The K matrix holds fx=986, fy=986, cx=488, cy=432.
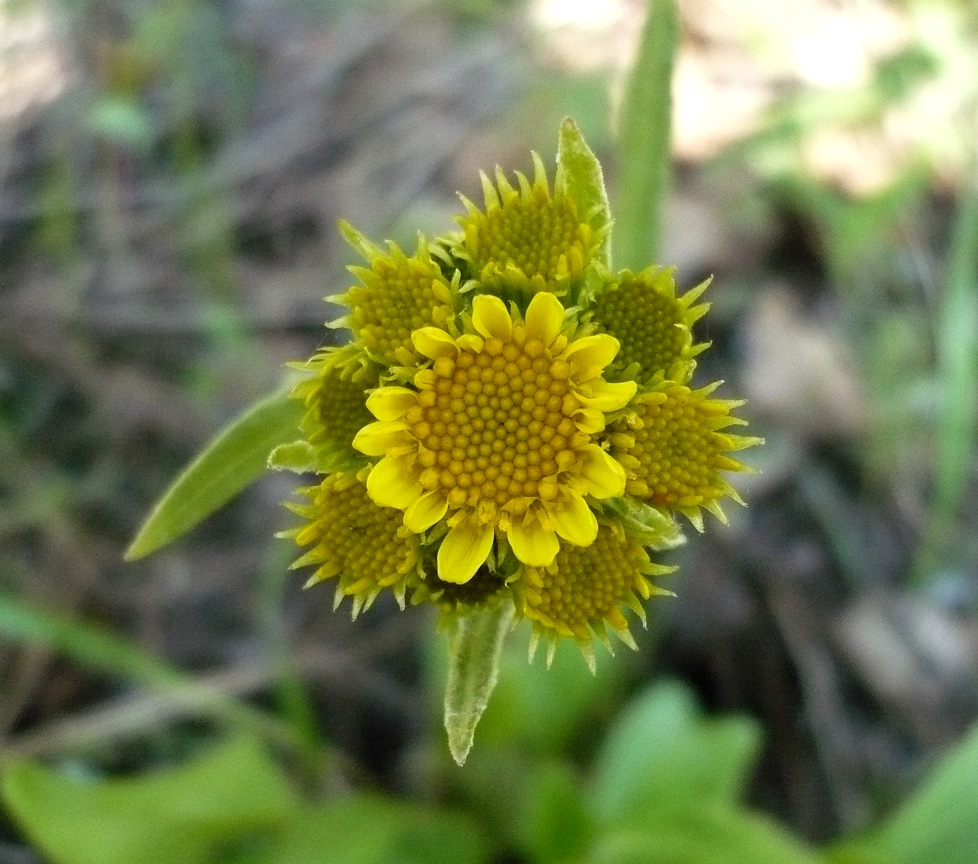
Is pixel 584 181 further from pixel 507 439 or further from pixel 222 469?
pixel 222 469

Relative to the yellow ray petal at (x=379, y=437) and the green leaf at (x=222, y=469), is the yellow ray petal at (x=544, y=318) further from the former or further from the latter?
the green leaf at (x=222, y=469)

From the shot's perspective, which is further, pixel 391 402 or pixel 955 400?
pixel 955 400

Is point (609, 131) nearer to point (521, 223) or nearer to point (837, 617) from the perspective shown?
point (837, 617)

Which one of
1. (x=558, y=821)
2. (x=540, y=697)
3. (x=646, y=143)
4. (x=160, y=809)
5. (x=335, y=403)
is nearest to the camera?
(x=335, y=403)

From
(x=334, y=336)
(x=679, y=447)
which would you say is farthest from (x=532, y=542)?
(x=334, y=336)

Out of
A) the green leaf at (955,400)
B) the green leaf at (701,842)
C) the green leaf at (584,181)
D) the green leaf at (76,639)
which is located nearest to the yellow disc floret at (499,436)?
the green leaf at (584,181)
